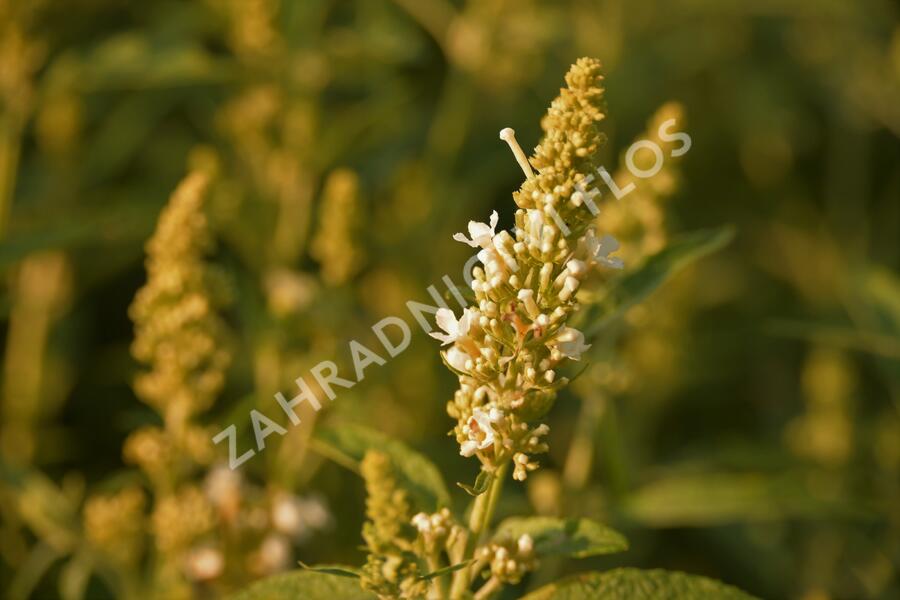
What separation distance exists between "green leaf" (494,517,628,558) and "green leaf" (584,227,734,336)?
354 millimetres

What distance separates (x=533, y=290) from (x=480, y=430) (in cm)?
24

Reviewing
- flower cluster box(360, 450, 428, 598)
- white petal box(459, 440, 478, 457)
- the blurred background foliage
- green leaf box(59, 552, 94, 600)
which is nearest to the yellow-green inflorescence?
white petal box(459, 440, 478, 457)

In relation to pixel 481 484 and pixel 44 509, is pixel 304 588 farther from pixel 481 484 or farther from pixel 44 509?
pixel 44 509

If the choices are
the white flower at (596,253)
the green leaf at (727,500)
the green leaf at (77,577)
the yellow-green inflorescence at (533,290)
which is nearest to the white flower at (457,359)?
the yellow-green inflorescence at (533,290)

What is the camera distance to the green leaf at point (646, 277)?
1942mm

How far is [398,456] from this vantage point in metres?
2.00

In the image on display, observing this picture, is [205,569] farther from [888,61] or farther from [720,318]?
[888,61]

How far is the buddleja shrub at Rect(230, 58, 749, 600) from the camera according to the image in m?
1.61

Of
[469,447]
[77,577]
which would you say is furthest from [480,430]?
[77,577]

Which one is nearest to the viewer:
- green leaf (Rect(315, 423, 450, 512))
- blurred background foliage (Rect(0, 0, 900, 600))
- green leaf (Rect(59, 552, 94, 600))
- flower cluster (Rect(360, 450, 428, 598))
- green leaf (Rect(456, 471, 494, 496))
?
green leaf (Rect(456, 471, 494, 496))

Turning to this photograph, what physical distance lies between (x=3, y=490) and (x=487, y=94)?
8.46ft

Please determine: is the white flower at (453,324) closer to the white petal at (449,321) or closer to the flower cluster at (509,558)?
the white petal at (449,321)

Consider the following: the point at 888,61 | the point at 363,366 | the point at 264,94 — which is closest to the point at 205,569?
the point at 363,366

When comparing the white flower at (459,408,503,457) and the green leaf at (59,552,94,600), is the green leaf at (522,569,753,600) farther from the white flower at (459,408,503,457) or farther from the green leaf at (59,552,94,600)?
the green leaf at (59,552,94,600)
